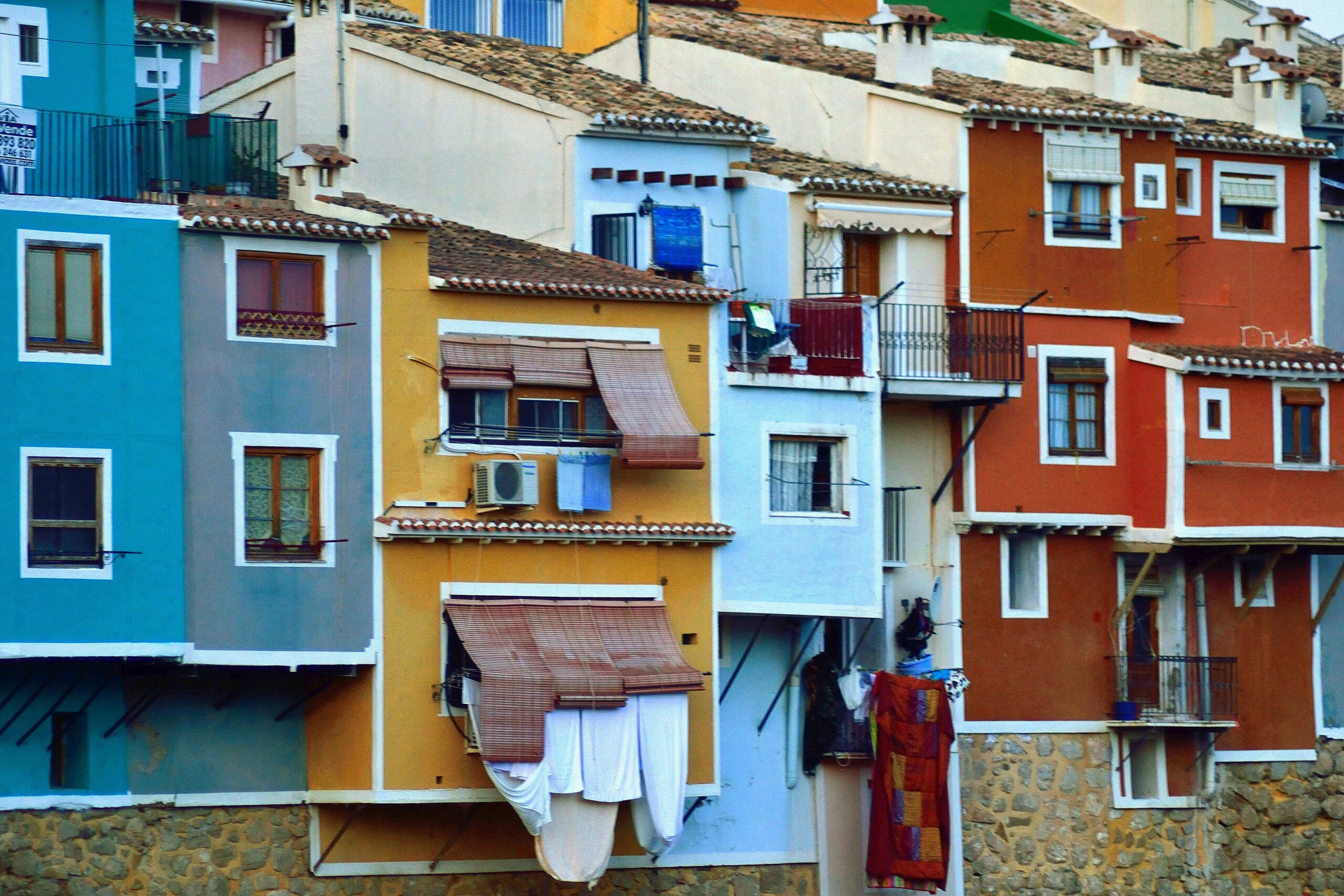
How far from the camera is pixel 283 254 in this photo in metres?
40.5

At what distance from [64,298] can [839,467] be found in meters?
11.3

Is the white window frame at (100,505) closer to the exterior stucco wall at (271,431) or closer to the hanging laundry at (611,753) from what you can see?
the exterior stucco wall at (271,431)

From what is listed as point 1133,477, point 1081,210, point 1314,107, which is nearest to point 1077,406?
point 1133,477

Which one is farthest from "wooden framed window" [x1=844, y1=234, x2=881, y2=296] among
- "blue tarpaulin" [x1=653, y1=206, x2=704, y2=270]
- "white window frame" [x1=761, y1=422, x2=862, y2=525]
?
"white window frame" [x1=761, y1=422, x2=862, y2=525]

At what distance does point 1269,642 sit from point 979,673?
5402mm

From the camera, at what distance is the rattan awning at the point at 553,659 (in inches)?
1570

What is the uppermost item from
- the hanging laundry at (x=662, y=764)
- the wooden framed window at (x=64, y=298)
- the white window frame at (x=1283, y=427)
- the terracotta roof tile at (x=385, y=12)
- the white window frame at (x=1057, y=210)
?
the terracotta roof tile at (x=385, y=12)

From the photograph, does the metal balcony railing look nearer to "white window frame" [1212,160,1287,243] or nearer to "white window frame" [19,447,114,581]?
"white window frame" [1212,160,1287,243]

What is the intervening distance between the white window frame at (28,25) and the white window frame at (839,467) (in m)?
10.9

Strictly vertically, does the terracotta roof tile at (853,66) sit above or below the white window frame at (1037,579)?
above

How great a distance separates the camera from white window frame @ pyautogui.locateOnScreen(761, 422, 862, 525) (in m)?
43.5

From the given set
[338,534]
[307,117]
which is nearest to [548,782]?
[338,534]

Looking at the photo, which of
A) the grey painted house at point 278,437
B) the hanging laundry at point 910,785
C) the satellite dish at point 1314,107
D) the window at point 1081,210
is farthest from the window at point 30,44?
the satellite dish at point 1314,107

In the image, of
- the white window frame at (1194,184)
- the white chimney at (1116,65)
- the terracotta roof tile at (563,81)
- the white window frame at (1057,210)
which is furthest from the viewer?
the white chimney at (1116,65)
